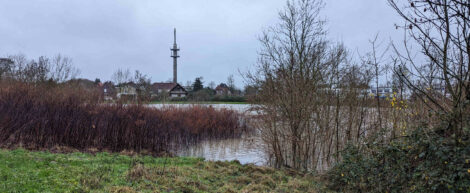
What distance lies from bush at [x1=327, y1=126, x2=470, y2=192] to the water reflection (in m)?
2.98

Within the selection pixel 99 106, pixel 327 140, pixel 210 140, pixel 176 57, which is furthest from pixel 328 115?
pixel 176 57

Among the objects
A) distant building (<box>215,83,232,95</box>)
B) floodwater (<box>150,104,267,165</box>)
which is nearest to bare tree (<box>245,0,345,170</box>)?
floodwater (<box>150,104,267,165</box>)

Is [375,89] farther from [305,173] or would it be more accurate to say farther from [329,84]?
[305,173]

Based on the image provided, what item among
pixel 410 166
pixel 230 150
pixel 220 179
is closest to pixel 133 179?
pixel 220 179

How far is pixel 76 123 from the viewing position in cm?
1024

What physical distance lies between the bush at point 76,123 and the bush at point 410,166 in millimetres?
6674

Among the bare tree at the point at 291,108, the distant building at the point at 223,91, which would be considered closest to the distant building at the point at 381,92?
the bare tree at the point at 291,108

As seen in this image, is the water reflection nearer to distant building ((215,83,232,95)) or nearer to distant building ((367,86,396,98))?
distant building ((367,86,396,98))

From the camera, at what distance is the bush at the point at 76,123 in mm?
9914

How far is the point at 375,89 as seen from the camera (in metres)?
6.93

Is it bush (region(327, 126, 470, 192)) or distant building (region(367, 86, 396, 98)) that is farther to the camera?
distant building (region(367, 86, 396, 98))

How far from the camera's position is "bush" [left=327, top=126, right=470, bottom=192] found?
367 centimetres

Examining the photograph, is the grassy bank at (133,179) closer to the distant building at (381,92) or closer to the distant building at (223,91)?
the distant building at (381,92)

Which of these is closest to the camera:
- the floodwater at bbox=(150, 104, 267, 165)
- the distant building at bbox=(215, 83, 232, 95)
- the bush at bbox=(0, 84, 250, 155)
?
the floodwater at bbox=(150, 104, 267, 165)
